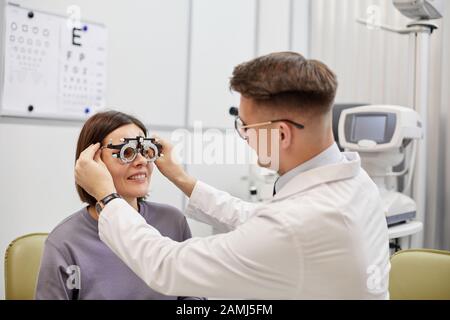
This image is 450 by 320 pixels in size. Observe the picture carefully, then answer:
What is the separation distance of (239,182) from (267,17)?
1.17m

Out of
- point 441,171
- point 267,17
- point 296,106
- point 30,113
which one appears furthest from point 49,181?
point 441,171

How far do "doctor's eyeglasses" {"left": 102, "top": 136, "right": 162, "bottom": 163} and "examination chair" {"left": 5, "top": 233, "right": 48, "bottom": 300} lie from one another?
565 mm

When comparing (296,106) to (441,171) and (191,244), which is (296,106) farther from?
(441,171)

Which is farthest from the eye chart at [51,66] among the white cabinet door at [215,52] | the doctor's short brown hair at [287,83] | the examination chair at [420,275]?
the examination chair at [420,275]

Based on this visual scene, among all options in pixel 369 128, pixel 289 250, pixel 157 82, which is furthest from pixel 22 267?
pixel 369 128

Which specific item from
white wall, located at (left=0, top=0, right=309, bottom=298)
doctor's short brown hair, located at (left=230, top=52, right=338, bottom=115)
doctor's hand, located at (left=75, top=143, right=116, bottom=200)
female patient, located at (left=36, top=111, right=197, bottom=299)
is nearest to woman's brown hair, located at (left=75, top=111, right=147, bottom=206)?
female patient, located at (left=36, top=111, right=197, bottom=299)

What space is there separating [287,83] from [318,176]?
0.22 m

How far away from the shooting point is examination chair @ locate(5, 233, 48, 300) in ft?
5.34

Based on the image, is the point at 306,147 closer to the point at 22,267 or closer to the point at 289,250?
the point at 289,250

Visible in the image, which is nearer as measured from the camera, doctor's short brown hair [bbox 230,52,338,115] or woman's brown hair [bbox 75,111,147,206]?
doctor's short brown hair [bbox 230,52,338,115]

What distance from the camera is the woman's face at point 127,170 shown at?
1435 millimetres

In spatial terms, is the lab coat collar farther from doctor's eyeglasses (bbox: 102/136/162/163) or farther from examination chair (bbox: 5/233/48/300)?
examination chair (bbox: 5/233/48/300)

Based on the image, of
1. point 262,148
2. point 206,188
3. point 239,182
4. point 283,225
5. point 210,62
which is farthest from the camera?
point 239,182

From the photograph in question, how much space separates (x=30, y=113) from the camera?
6.90 ft
